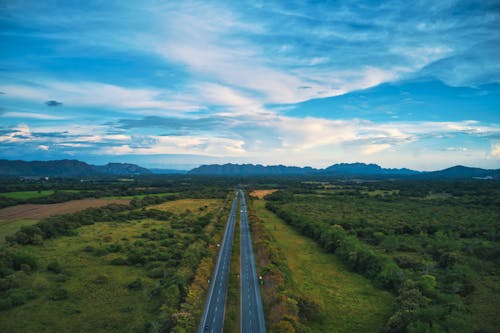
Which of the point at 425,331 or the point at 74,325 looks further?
the point at 74,325

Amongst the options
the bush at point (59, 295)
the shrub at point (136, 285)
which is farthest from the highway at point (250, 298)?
the bush at point (59, 295)

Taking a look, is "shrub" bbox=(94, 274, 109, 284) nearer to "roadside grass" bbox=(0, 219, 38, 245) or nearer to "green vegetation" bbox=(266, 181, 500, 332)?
"roadside grass" bbox=(0, 219, 38, 245)

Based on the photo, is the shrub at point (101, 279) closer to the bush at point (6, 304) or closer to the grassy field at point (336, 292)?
the bush at point (6, 304)

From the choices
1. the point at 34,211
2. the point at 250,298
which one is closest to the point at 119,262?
the point at 250,298

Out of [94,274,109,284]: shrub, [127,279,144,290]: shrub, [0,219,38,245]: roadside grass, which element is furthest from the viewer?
[0,219,38,245]: roadside grass

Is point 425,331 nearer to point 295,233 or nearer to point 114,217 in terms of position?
point 295,233

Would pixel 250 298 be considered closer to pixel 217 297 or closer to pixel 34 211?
pixel 217 297

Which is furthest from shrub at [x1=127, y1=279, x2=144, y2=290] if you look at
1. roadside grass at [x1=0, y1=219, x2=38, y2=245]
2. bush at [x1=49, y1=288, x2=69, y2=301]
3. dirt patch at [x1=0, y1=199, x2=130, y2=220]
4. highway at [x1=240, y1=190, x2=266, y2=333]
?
dirt patch at [x1=0, y1=199, x2=130, y2=220]

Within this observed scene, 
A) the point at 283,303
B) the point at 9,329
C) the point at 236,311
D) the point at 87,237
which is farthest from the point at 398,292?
the point at 87,237
